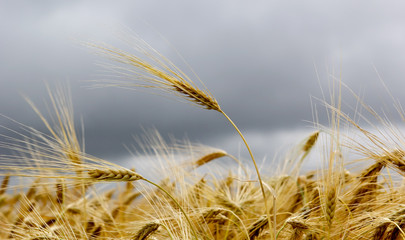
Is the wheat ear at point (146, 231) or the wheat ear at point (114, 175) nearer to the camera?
the wheat ear at point (114, 175)

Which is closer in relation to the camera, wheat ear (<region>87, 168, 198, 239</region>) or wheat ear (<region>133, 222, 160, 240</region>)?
wheat ear (<region>87, 168, 198, 239</region>)

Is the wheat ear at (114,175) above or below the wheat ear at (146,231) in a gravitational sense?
above

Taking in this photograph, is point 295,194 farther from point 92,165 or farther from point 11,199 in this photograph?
point 11,199

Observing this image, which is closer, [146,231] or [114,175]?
[114,175]

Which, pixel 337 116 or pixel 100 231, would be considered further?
pixel 100 231

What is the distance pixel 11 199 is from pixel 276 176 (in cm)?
306

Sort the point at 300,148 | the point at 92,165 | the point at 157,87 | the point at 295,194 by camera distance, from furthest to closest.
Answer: the point at 300,148 → the point at 295,194 → the point at 157,87 → the point at 92,165

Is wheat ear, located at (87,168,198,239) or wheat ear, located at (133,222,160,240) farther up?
wheat ear, located at (87,168,198,239)

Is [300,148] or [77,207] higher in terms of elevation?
[300,148]

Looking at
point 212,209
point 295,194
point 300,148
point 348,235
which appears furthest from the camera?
point 300,148

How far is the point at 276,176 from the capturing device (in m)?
2.85

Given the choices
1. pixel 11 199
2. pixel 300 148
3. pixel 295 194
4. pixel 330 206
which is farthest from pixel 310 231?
pixel 11 199

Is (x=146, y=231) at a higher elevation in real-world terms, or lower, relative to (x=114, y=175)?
lower

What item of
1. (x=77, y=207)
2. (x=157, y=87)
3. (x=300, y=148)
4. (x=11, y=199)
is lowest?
(x=11, y=199)
